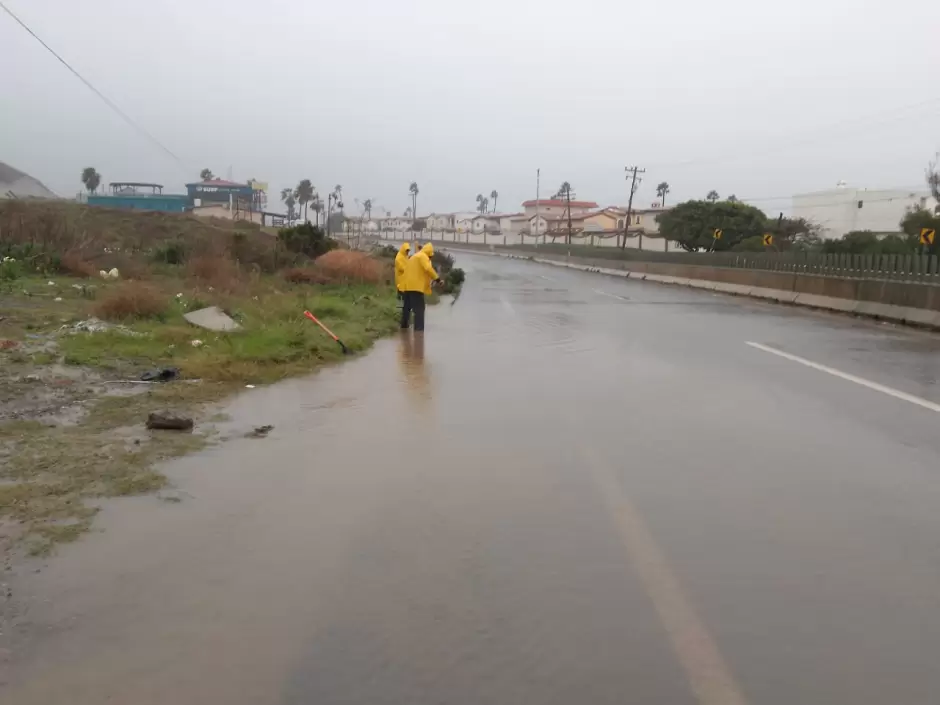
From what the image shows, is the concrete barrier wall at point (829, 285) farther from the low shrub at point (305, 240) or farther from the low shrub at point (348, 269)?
the low shrub at point (305, 240)

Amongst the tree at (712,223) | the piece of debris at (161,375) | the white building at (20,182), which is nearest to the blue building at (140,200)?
the white building at (20,182)

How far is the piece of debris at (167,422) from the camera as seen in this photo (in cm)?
745

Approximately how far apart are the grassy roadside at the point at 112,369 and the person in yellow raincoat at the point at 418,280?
0.72 meters

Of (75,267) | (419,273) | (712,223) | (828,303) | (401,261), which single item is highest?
(712,223)

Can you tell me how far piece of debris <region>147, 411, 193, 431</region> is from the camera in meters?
7.45

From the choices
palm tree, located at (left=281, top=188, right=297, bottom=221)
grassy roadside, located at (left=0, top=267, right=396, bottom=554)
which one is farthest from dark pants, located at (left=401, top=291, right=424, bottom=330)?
palm tree, located at (left=281, top=188, right=297, bottom=221)

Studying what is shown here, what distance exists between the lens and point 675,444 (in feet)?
23.4

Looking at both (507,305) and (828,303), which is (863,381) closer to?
(828,303)

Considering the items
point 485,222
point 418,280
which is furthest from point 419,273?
point 485,222

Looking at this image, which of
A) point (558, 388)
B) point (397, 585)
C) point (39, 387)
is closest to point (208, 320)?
point (39, 387)

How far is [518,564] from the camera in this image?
451 cm

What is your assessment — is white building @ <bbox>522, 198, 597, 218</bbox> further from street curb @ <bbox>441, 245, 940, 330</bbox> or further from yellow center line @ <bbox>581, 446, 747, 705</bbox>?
yellow center line @ <bbox>581, 446, 747, 705</bbox>

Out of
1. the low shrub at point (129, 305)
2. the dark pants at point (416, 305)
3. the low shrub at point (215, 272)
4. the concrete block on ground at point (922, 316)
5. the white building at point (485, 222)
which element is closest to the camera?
the low shrub at point (129, 305)

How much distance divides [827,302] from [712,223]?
55.1 meters
